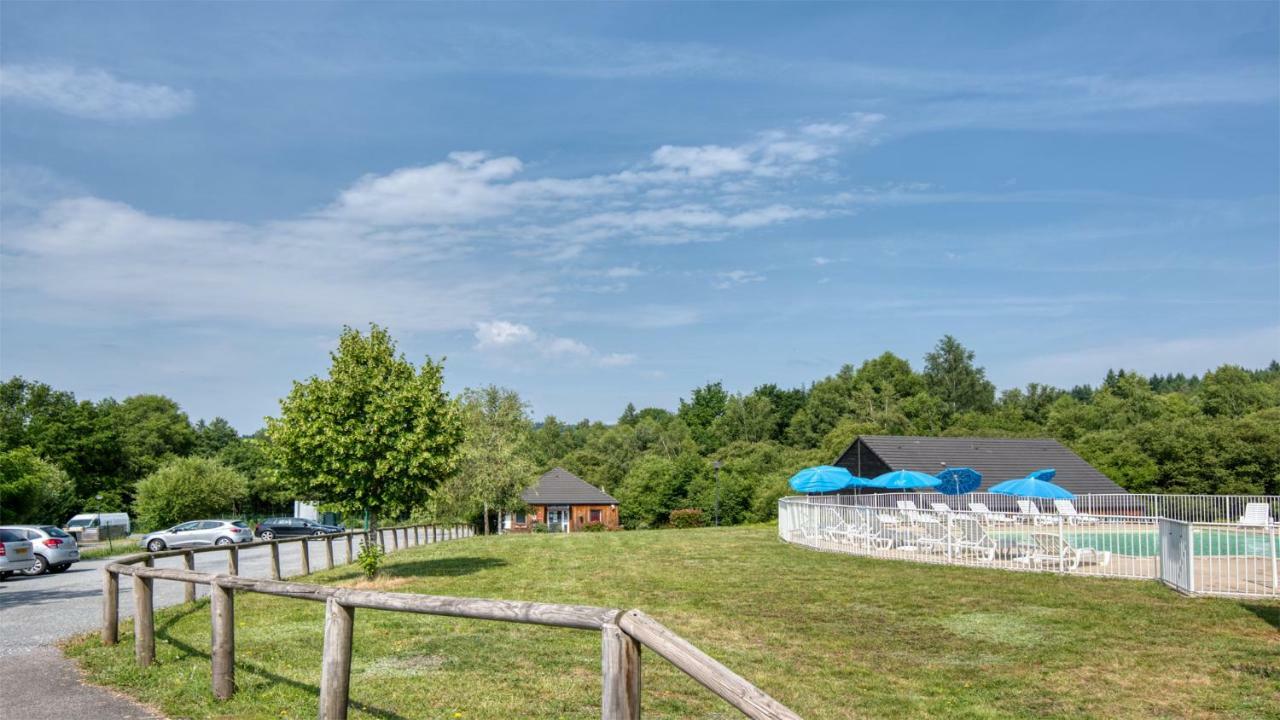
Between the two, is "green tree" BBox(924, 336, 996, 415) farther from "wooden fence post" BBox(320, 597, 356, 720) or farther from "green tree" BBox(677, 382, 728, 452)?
"wooden fence post" BBox(320, 597, 356, 720)

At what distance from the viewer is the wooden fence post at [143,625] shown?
28.9 feet

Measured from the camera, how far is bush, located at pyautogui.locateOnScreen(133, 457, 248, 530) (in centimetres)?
5100

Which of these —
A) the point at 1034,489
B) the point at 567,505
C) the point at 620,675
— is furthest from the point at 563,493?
the point at 620,675

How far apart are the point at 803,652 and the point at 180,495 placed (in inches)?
1957

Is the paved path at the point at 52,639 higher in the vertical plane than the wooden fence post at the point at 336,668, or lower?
lower

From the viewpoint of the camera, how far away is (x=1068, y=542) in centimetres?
1867

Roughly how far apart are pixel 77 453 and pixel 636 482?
43.3 metres

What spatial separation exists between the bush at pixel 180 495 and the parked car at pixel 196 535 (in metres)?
15.2

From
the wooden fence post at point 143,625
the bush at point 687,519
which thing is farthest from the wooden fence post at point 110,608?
the bush at point 687,519

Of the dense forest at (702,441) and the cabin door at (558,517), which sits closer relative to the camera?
the dense forest at (702,441)

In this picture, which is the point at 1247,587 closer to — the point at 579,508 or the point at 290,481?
the point at 290,481

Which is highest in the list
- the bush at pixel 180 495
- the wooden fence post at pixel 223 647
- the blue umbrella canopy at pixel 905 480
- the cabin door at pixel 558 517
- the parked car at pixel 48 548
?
the wooden fence post at pixel 223 647

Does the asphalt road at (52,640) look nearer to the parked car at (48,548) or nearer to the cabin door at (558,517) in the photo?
the parked car at (48,548)

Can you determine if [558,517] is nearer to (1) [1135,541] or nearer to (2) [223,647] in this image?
(1) [1135,541]
